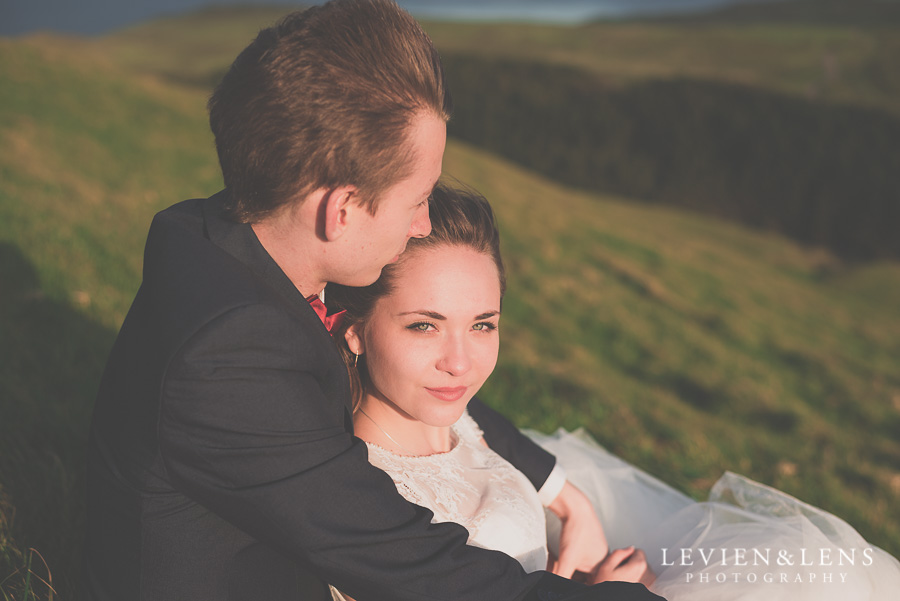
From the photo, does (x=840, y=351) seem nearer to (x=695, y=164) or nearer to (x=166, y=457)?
(x=166, y=457)

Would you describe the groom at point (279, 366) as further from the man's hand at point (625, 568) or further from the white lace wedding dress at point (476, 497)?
the man's hand at point (625, 568)

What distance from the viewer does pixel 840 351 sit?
17.5 metres

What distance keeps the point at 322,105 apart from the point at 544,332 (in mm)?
9854

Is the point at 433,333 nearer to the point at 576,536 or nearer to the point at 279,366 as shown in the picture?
the point at 279,366

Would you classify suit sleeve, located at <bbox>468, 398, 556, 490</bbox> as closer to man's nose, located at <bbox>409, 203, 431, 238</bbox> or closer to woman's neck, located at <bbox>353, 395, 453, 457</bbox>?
woman's neck, located at <bbox>353, 395, 453, 457</bbox>

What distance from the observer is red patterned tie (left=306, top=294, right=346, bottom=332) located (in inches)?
95.6

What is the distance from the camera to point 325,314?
2502 millimetres

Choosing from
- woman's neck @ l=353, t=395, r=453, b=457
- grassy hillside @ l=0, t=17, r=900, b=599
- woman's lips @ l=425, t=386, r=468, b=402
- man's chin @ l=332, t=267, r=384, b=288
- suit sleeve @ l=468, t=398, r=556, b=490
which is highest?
man's chin @ l=332, t=267, r=384, b=288

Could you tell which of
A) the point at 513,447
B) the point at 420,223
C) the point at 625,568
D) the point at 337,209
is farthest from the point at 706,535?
the point at 337,209

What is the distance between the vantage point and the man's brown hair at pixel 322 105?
200 centimetres

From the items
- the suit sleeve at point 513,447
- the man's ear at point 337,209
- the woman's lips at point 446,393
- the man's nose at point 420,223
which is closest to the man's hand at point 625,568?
the suit sleeve at point 513,447

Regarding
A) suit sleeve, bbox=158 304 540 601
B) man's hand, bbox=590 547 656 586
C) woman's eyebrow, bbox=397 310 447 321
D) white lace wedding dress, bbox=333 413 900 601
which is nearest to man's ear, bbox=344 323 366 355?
woman's eyebrow, bbox=397 310 447 321

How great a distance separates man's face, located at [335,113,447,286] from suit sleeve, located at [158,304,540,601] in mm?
444

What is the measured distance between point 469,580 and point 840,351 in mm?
18379
